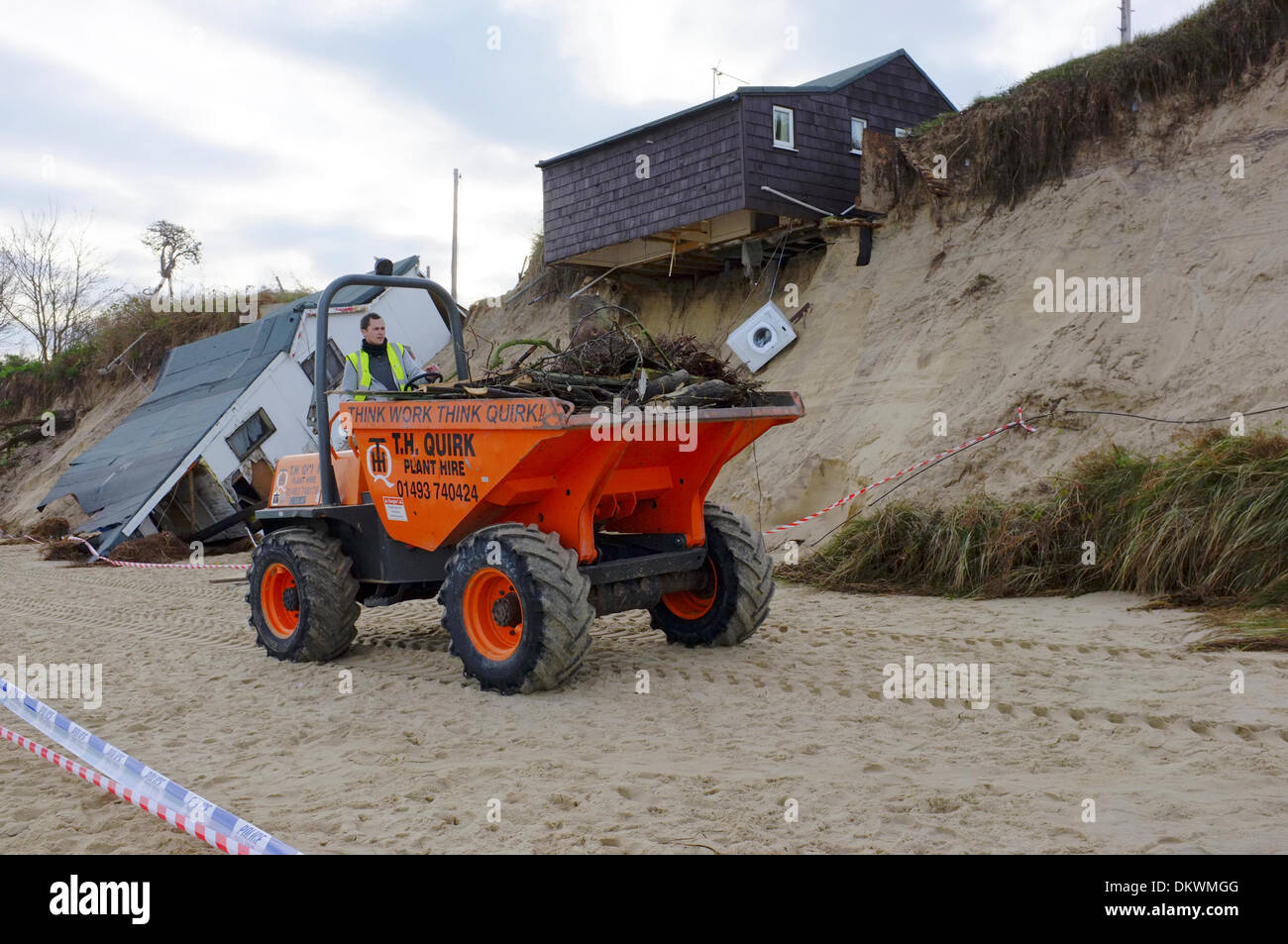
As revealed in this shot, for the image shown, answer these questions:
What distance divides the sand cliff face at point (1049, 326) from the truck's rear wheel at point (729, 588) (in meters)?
4.19

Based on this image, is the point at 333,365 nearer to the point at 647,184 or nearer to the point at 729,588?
the point at 647,184

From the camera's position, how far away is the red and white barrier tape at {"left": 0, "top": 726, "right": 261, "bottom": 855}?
317 cm

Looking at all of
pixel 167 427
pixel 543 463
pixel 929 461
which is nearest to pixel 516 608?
pixel 543 463

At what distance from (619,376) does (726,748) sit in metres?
2.43

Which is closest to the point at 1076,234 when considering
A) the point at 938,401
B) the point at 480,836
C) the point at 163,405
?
the point at 938,401

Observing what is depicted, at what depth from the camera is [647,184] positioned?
17016 millimetres

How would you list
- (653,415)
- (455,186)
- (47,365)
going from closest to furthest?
1. (653,415)
2. (47,365)
3. (455,186)

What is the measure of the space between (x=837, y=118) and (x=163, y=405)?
13.2 m

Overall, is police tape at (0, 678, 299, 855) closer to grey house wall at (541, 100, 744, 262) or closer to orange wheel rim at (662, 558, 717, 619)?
orange wheel rim at (662, 558, 717, 619)

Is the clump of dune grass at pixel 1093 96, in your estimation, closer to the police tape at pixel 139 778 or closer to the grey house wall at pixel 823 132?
the grey house wall at pixel 823 132

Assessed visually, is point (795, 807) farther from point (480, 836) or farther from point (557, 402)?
point (557, 402)

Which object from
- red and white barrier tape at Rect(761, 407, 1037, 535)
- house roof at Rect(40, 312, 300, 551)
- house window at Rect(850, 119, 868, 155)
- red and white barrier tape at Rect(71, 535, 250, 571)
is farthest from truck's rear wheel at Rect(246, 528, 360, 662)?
house window at Rect(850, 119, 868, 155)

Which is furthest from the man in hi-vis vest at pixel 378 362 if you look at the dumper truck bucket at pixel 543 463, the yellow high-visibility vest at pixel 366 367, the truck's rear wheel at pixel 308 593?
the truck's rear wheel at pixel 308 593

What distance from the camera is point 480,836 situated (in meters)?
3.48
